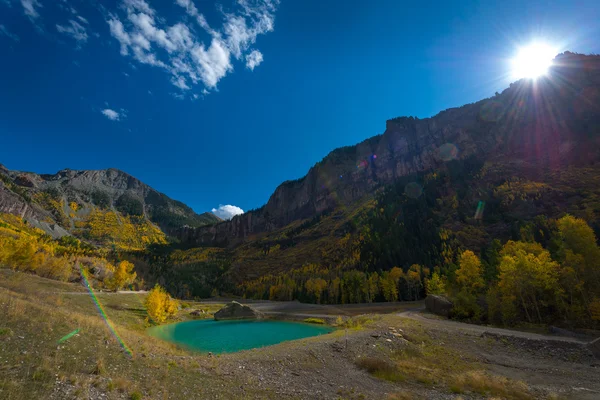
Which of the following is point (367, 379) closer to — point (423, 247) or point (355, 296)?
point (355, 296)

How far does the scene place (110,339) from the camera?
628 inches

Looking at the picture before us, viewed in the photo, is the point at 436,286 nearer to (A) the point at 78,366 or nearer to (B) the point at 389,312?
(B) the point at 389,312

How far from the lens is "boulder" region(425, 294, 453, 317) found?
Answer: 1793 inches

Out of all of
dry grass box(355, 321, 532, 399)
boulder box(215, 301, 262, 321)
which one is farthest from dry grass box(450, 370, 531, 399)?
boulder box(215, 301, 262, 321)

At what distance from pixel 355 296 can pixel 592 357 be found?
208 feet

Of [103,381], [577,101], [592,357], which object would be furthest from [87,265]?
[577,101]

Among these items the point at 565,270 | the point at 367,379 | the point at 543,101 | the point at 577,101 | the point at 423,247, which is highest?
the point at 543,101

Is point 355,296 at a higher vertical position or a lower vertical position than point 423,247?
lower

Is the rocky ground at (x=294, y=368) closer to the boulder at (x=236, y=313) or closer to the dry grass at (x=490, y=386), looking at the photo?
the dry grass at (x=490, y=386)

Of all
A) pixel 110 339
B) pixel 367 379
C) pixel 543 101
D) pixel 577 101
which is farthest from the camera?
pixel 543 101

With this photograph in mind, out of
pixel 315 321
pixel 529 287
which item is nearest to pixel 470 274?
pixel 529 287

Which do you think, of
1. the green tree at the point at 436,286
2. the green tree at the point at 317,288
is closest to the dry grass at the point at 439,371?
the green tree at the point at 436,286

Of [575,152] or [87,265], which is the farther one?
[575,152]

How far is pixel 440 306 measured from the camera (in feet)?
153
